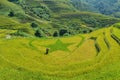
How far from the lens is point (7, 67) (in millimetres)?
38906

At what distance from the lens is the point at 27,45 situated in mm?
50188

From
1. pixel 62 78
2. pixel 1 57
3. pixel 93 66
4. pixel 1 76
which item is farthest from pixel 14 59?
pixel 93 66

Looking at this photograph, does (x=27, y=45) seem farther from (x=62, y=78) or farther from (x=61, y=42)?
(x=62, y=78)

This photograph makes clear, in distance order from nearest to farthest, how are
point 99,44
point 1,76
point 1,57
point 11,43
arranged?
point 1,76, point 1,57, point 11,43, point 99,44

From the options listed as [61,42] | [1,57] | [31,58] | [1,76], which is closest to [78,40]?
[61,42]

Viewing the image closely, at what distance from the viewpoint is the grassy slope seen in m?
37.0

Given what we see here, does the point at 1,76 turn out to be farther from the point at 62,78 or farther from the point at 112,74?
the point at 112,74

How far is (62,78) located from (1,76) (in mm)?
8351

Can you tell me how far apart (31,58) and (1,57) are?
4.84 m

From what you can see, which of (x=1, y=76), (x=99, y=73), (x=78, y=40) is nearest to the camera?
(x=1, y=76)

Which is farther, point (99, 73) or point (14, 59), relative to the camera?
point (14, 59)

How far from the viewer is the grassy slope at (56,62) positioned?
37031mm

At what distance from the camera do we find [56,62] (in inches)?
1652

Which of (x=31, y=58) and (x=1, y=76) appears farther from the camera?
(x=31, y=58)
